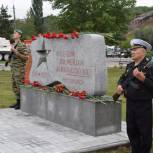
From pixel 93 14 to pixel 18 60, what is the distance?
19996mm

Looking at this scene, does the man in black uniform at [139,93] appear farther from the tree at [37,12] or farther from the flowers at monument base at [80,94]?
the tree at [37,12]

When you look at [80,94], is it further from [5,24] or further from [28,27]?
[28,27]

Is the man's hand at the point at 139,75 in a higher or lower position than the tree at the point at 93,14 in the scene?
lower

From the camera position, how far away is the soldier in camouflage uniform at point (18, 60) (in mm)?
9422

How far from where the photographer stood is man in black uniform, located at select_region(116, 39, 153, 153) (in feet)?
17.7

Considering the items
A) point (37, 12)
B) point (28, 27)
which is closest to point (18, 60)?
point (28, 27)

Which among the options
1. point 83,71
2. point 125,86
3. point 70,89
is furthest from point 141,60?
point 70,89

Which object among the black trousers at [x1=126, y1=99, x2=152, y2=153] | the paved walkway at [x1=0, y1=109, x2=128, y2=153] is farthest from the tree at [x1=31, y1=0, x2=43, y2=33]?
the black trousers at [x1=126, y1=99, x2=152, y2=153]

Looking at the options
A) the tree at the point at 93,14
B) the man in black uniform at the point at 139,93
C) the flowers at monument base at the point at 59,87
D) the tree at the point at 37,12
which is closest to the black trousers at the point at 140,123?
the man in black uniform at the point at 139,93

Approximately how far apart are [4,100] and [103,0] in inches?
736

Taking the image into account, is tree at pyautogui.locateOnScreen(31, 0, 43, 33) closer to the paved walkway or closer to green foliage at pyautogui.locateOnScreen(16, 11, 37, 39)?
green foliage at pyautogui.locateOnScreen(16, 11, 37, 39)

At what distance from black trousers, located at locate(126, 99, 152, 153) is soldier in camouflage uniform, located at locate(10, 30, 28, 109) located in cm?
436

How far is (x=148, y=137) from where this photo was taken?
5.58 metres

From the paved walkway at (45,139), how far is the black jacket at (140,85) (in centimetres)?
131
